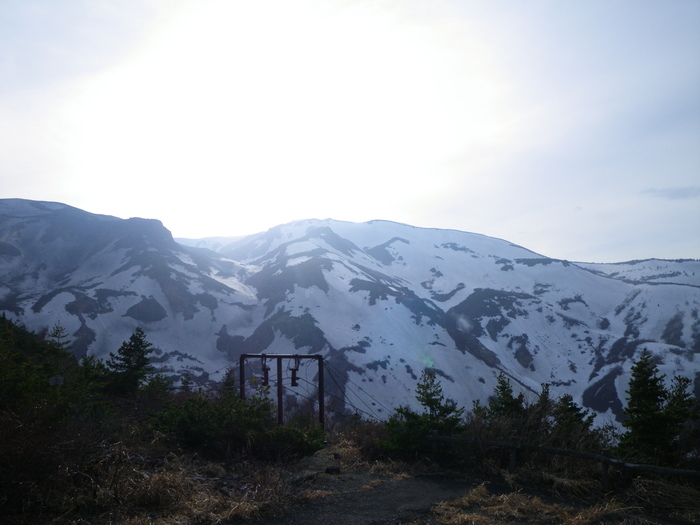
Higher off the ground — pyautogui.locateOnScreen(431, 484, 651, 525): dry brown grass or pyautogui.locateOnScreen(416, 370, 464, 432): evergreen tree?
pyautogui.locateOnScreen(416, 370, 464, 432): evergreen tree

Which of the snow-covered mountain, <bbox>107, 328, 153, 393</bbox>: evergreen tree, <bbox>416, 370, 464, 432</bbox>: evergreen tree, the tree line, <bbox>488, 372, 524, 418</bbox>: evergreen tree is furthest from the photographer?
the snow-covered mountain

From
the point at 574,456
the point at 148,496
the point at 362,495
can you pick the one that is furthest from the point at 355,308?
the point at 148,496

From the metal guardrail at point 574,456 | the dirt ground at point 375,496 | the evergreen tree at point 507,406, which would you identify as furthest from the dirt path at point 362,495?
the evergreen tree at point 507,406

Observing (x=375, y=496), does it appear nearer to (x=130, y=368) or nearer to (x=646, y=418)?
(x=646, y=418)

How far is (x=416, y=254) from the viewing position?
12938 centimetres

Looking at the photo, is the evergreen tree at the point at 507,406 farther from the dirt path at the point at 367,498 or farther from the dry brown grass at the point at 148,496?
the dry brown grass at the point at 148,496

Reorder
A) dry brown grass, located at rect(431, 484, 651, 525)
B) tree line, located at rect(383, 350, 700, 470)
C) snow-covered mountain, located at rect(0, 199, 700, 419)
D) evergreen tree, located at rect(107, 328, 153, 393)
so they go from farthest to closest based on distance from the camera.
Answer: snow-covered mountain, located at rect(0, 199, 700, 419) < evergreen tree, located at rect(107, 328, 153, 393) < tree line, located at rect(383, 350, 700, 470) < dry brown grass, located at rect(431, 484, 651, 525)

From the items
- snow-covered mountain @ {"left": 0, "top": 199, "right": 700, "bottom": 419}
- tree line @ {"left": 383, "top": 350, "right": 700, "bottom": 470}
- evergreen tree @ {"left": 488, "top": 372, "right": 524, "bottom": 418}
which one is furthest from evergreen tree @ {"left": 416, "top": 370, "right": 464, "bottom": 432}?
snow-covered mountain @ {"left": 0, "top": 199, "right": 700, "bottom": 419}

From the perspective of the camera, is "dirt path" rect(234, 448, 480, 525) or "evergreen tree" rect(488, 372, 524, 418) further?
"evergreen tree" rect(488, 372, 524, 418)

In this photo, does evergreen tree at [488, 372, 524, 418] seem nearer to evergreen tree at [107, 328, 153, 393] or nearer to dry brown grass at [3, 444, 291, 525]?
dry brown grass at [3, 444, 291, 525]

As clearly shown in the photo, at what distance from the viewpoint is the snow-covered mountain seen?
66.8m

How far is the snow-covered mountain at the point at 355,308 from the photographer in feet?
219

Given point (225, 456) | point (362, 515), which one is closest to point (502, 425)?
point (362, 515)

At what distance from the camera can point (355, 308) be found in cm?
7931
